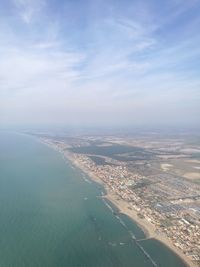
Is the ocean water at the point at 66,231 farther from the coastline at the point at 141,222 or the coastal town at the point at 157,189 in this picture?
the coastal town at the point at 157,189

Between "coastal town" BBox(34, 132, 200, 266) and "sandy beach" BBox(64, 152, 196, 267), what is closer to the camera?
"sandy beach" BBox(64, 152, 196, 267)

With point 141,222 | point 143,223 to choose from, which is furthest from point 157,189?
point 143,223

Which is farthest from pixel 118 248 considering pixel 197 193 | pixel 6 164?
pixel 6 164

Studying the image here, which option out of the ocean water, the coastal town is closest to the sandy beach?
the coastal town

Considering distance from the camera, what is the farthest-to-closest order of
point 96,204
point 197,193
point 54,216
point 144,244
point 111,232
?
point 197,193
point 96,204
point 54,216
point 111,232
point 144,244

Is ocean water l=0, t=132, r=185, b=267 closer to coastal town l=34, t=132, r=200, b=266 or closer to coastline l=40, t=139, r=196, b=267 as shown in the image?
coastline l=40, t=139, r=196, b=267

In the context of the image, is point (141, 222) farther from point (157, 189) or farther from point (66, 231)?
point (157, 189)

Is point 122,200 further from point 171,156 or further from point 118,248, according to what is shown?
point 171,156
